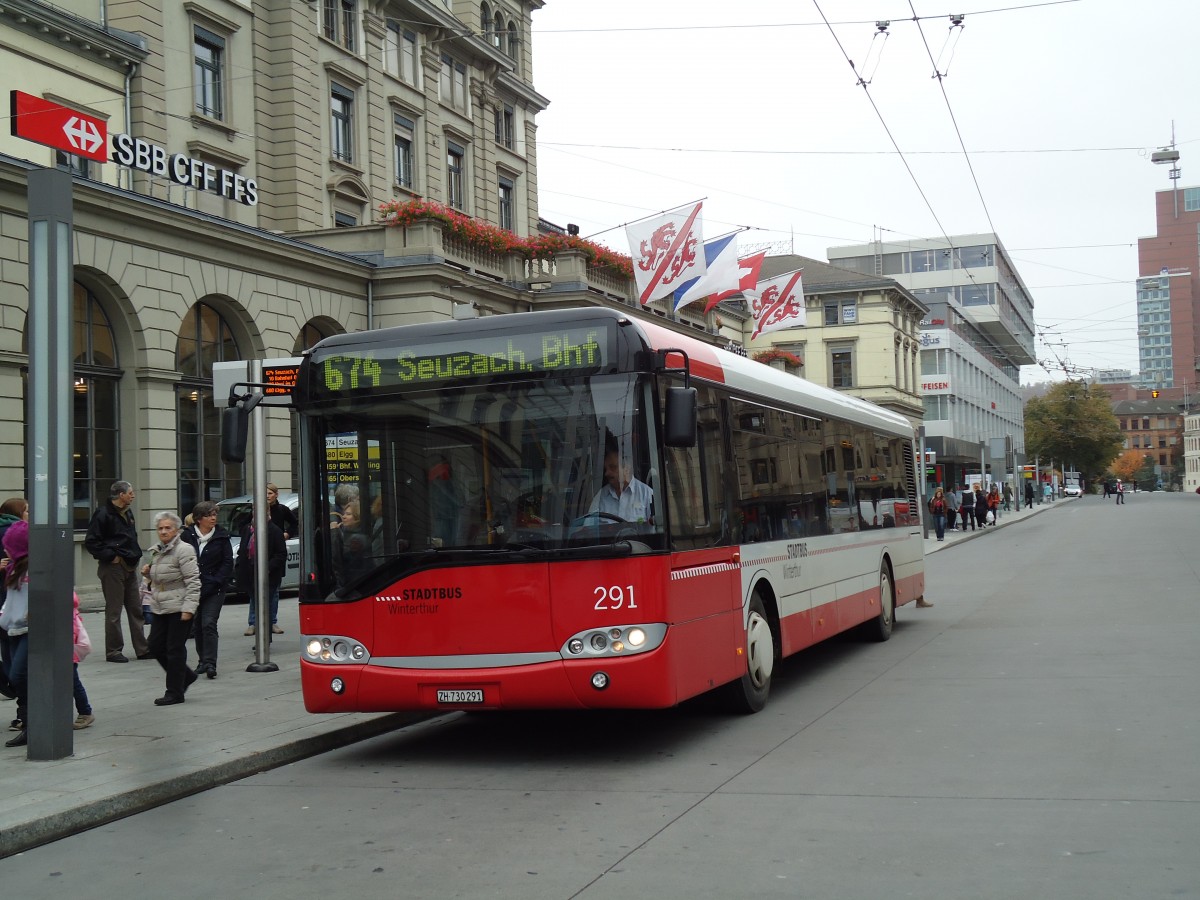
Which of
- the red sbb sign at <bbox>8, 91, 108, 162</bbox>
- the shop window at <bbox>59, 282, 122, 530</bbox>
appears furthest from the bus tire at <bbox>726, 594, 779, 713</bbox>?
the shop window at <bbox>59, 282, 122, 530</bbox>

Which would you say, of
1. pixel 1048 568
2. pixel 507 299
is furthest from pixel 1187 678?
pixel 507 299

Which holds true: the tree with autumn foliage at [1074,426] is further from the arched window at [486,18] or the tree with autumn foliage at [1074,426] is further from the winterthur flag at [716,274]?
the winterthur flag at [716,274]

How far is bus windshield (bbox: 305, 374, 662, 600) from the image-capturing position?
814 cm

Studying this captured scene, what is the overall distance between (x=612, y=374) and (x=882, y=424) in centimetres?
856

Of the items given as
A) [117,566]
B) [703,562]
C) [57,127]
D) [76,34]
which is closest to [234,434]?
[703,562]

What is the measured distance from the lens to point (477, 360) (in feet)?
27.7

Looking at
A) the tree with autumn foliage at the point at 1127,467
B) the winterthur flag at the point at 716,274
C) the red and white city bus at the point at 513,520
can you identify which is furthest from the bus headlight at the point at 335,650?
the tree with autumn foliage at the point at 1127,467

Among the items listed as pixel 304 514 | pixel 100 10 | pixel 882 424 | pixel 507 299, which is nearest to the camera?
pixel 304 514

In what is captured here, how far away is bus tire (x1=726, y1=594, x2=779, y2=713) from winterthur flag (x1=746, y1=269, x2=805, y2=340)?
17589mm

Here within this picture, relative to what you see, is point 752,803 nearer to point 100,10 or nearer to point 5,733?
point 5,733

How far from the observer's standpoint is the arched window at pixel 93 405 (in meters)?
22.2

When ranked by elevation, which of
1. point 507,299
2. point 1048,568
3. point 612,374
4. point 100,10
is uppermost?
point 100,10

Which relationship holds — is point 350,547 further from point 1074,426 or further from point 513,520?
point 1074,426

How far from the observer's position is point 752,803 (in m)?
6.86
